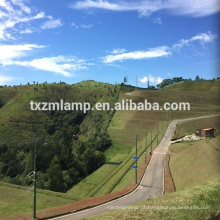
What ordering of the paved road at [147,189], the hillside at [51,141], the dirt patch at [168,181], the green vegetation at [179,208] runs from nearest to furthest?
the green vegetation at [179,208], the paved road at [147,189], the dirt patch at [168,181], the hillside at [51,141]

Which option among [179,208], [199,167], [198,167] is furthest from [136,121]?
[179,208]

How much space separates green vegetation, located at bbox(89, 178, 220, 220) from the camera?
17875 millimetres

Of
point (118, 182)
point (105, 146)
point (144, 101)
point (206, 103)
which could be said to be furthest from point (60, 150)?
point (206, 103)

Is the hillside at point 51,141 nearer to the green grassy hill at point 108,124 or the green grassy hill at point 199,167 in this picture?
the green grassy hill at point 108,124

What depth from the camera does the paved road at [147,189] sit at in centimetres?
2657

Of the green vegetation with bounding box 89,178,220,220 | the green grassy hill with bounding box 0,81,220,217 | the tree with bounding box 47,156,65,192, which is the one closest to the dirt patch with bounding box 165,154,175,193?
the green grassy hill with bounding box 0,81,220,217

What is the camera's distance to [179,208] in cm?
1903

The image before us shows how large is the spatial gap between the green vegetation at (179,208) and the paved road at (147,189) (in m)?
5.15

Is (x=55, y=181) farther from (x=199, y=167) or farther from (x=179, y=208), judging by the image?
(x=179, y=208)

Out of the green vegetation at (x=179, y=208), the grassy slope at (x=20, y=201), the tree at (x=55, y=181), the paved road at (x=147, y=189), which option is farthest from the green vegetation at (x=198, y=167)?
the tree at (x=55, y=181)

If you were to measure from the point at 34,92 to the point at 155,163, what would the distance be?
148877mm

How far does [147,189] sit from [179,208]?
2108 centimetres

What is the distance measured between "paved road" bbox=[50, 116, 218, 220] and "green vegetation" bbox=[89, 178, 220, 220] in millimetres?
5152

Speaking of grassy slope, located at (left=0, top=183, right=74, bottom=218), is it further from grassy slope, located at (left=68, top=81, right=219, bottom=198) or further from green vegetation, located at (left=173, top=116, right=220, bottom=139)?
green vegetation, located at (left=173, top=116, right=220, bottom=139)
